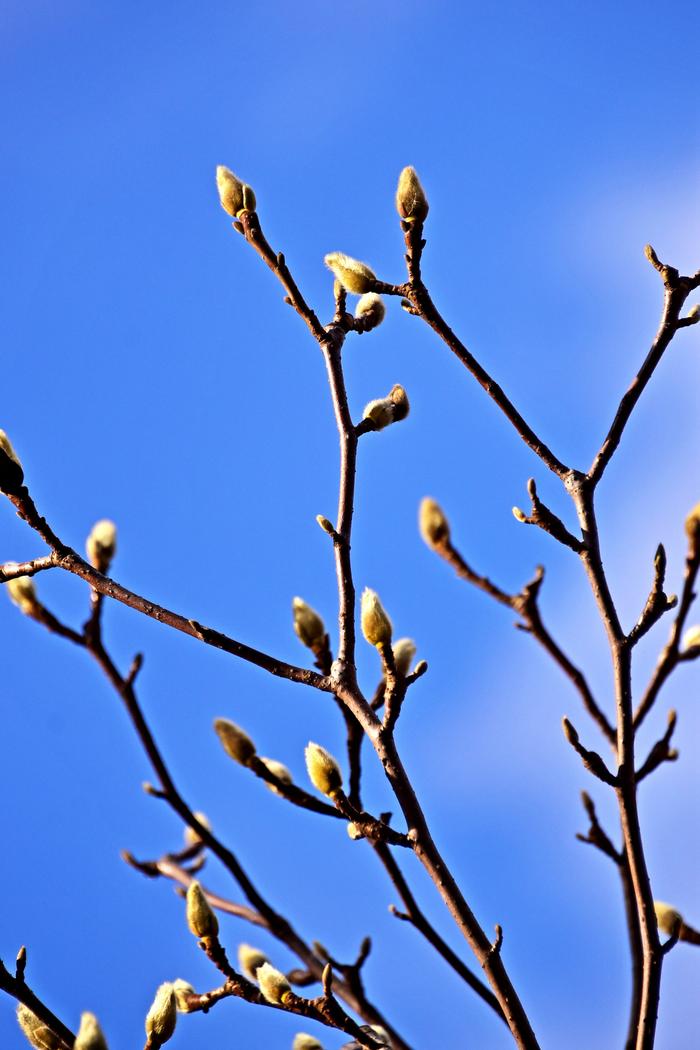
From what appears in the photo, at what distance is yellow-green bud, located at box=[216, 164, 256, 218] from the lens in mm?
2410

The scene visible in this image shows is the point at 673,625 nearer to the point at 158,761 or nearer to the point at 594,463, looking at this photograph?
the point at 594,463

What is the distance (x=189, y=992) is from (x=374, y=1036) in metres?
0.50

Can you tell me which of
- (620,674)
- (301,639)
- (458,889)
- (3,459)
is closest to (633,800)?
(620,674)

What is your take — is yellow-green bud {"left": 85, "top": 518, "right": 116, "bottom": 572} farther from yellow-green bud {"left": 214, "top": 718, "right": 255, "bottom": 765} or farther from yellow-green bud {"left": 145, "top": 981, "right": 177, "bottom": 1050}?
yellow-green bud {"left": 145, "top": 981, "right": 177, "bottom": 1050}

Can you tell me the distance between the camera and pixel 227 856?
9.04ft

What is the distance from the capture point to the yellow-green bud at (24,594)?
316 centimetres

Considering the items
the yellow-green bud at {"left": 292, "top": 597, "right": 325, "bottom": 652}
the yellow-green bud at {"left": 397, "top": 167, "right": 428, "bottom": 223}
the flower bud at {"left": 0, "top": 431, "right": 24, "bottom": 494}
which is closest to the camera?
the flower bud at {"left": 0, "top": 431, "right": 24, "bottom": 494}

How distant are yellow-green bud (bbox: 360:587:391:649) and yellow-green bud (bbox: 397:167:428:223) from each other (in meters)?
0.83

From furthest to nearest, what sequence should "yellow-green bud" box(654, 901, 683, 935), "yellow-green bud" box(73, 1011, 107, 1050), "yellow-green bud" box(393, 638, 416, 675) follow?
"yellow-green bud" box(393, 638, 416, 675) → "yellow-green bud" box(654, 901, 683, 935) → "yellow-green bud" box(73, 1011, 107, 1050)

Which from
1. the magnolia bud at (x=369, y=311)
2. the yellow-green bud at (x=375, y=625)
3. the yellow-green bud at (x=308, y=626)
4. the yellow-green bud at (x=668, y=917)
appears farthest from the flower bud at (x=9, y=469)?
the yellow-green bud at (x=668, y=917)

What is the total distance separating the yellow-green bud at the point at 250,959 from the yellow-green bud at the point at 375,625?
1.04 metres

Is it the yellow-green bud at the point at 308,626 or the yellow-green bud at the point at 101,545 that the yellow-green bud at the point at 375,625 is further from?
the yellow-green bud at the point at 101,545

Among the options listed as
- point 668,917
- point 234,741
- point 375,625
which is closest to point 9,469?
point 375,625

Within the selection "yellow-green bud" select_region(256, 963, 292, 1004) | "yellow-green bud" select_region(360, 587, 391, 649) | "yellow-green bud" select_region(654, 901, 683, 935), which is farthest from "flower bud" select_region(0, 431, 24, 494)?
"yellow-green bud" select_region(654, 901, 683, 935)
